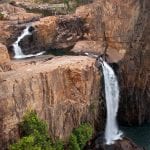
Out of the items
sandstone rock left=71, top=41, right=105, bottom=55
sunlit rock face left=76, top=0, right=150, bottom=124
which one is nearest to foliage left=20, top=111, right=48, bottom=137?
sandstone rock left=71, top=41, right=105, bottom=55

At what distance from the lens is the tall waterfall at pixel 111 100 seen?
107ft

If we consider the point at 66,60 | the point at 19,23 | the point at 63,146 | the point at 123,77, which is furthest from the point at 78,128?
the point at 19,23

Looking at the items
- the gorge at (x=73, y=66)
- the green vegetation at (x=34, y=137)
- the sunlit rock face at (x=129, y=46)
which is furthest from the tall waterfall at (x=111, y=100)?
the green vegetation at (x=34, y=137)

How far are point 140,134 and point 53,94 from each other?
327 inches

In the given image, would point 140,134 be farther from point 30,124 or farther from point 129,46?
point 30,124

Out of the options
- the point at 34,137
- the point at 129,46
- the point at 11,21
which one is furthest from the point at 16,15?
the point at 34,137

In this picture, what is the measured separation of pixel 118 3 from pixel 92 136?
9.90 meters

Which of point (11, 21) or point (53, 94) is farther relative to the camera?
point (11, 21)

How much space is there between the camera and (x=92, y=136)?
31.1 m

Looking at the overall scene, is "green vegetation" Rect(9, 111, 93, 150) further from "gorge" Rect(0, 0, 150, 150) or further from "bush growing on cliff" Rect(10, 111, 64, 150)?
"gorge" Rect(0, 0, 150, 150)

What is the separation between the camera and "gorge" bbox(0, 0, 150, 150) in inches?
1031

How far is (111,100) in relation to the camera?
33.2m

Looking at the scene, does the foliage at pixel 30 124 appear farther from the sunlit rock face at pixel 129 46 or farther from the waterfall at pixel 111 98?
the sunlit rock face at pixel 129 46

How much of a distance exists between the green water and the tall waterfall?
775 millimetres
